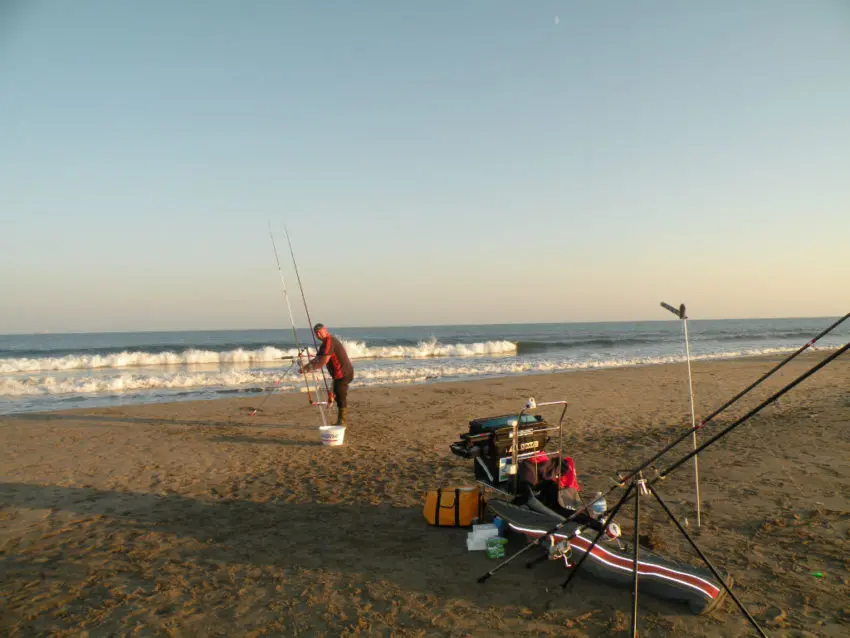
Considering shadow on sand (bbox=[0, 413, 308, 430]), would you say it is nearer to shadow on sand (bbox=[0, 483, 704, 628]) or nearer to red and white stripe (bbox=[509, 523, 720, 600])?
shadow on sand (bbox=[0, 483, 704, 628])

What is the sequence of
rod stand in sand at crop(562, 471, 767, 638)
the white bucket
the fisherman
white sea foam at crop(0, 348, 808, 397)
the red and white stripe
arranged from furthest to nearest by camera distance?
white sea foam at crop(0, 348, 808, 397) → the fisherman → the white bucket → the red and white stripe → rod stand in sand at crop(562, 471, 767, 638)

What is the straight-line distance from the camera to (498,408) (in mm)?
12031

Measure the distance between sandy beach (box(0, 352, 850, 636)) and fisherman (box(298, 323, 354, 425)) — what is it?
0.78 m

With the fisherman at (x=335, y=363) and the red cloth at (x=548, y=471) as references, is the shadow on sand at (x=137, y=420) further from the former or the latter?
the red cloth at (x=548, y=471)

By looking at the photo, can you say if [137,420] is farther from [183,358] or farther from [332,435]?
[183,358]

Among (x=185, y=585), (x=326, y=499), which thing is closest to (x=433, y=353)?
(x=326, y=499)

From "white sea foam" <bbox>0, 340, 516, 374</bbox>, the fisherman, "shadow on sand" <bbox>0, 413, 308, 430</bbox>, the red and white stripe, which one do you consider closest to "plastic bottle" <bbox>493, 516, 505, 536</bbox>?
the red and white stripe

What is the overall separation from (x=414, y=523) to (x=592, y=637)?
2.25 m

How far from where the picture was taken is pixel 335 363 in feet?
29.7

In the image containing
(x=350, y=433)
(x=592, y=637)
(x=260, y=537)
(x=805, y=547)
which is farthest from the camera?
(x=350, y=433)

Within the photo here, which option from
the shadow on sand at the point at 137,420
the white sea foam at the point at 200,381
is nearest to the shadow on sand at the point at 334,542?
the shadow on sand at the point at 137,420

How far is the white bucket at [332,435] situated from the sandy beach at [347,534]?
0.92ft

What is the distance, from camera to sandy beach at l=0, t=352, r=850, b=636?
355cm

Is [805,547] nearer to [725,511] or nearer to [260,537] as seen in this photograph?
[725,511]
